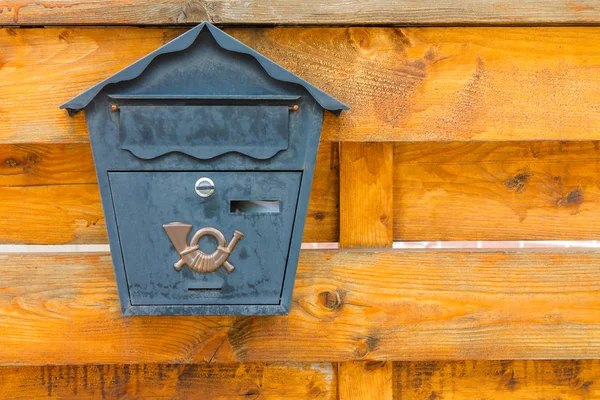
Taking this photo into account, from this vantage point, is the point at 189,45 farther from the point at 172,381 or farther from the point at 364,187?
the point at 172,381

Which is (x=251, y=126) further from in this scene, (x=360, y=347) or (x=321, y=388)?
(x=321, y=388)

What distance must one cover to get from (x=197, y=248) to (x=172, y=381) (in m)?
0.46

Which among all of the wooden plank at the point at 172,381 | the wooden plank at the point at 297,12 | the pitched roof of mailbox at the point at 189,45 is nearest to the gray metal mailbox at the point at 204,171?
the pitched roof of mailbox at the point at 189,45

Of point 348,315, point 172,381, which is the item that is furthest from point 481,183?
point 172,381

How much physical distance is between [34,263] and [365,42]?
3.01 ft

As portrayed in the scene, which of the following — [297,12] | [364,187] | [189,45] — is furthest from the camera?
[364,187]

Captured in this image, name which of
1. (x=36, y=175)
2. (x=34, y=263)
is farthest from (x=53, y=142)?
(x=34, y=263)

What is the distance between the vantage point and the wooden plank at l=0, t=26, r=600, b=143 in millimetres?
1325

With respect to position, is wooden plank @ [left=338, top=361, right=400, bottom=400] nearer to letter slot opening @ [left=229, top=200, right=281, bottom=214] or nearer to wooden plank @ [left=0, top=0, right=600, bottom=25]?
letter slot opening @ [left=229, top=200, right=281, bottom=214]

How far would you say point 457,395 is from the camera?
150cm

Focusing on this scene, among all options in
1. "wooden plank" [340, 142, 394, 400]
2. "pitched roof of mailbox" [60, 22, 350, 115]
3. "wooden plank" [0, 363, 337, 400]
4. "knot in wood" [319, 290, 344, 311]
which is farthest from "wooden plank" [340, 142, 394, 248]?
"wooden plank" [0, 363, 337, 400]

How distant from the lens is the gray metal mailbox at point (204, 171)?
3.88ft

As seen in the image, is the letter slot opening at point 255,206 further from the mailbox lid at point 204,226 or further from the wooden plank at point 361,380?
the wooden plank at point 361,380

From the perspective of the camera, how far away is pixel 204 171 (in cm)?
120
